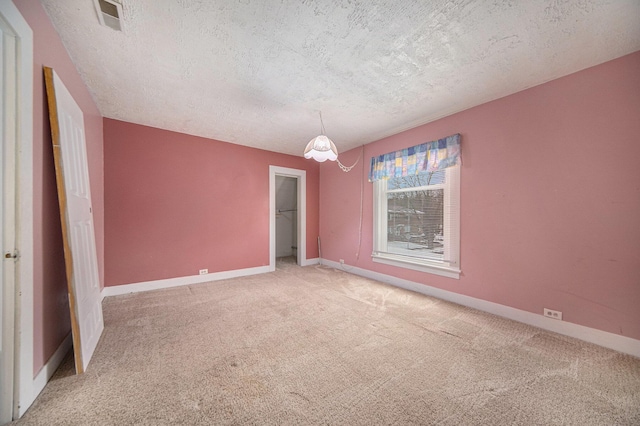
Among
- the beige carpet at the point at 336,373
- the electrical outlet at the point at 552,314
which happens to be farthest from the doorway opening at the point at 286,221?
the electrical outlet at the point at 552,314

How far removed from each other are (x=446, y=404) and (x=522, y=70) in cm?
288

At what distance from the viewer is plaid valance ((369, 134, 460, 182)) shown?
3.00 metres

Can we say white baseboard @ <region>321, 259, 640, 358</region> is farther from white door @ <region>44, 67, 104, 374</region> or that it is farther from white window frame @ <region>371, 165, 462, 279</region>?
white door @ <region>44, 67, 104, 374</region>

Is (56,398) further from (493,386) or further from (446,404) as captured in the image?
(493,386)

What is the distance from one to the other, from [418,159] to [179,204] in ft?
12.7

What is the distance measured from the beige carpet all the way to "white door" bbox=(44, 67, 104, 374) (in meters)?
0.22

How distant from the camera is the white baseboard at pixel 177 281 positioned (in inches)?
128

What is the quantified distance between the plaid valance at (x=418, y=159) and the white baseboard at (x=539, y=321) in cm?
173

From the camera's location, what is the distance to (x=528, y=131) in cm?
243

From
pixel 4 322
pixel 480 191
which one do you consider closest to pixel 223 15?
pixel 4 322

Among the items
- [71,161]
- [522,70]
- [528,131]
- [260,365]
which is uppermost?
[522,70]

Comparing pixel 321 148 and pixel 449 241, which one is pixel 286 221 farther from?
pixel 449 241

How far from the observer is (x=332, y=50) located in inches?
74.9

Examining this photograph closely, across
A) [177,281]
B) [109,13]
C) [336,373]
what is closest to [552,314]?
[336,373]
